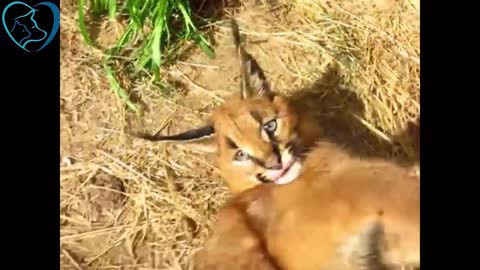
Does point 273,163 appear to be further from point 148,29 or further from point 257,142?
point 148,29

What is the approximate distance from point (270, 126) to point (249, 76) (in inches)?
4.1

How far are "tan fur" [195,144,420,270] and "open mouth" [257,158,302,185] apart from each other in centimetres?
1

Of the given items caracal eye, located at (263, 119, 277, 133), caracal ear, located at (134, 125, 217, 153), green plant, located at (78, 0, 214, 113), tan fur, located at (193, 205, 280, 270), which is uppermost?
green plant, located at (78, 0, 214, 113)

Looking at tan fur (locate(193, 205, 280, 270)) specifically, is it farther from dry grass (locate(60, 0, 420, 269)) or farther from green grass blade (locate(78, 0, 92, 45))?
green grass blade (locate(78, 0, 92, 45))

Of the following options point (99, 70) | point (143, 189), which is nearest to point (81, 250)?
point (143, 189)

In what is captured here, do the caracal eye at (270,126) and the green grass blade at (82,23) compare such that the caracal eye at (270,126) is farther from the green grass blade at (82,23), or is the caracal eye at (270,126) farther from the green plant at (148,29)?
the green grass blade at (82,23)

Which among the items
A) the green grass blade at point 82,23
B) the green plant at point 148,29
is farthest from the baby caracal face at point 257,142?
the green grass blade at point 82,23

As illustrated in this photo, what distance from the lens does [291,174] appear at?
4.67ft

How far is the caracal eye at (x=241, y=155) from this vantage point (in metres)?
1.40

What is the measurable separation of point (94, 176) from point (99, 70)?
0.19 metres

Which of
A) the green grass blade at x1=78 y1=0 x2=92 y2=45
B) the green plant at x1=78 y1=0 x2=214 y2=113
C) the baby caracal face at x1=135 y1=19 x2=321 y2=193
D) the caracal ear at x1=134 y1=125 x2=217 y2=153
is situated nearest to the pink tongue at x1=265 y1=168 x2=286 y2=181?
the baby caracal face at x1=135 y1=19 x2=321 y2=193

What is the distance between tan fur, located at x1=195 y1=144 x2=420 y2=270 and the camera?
55.7 inches

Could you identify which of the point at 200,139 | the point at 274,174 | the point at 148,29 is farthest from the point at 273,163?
the point at 148,29
